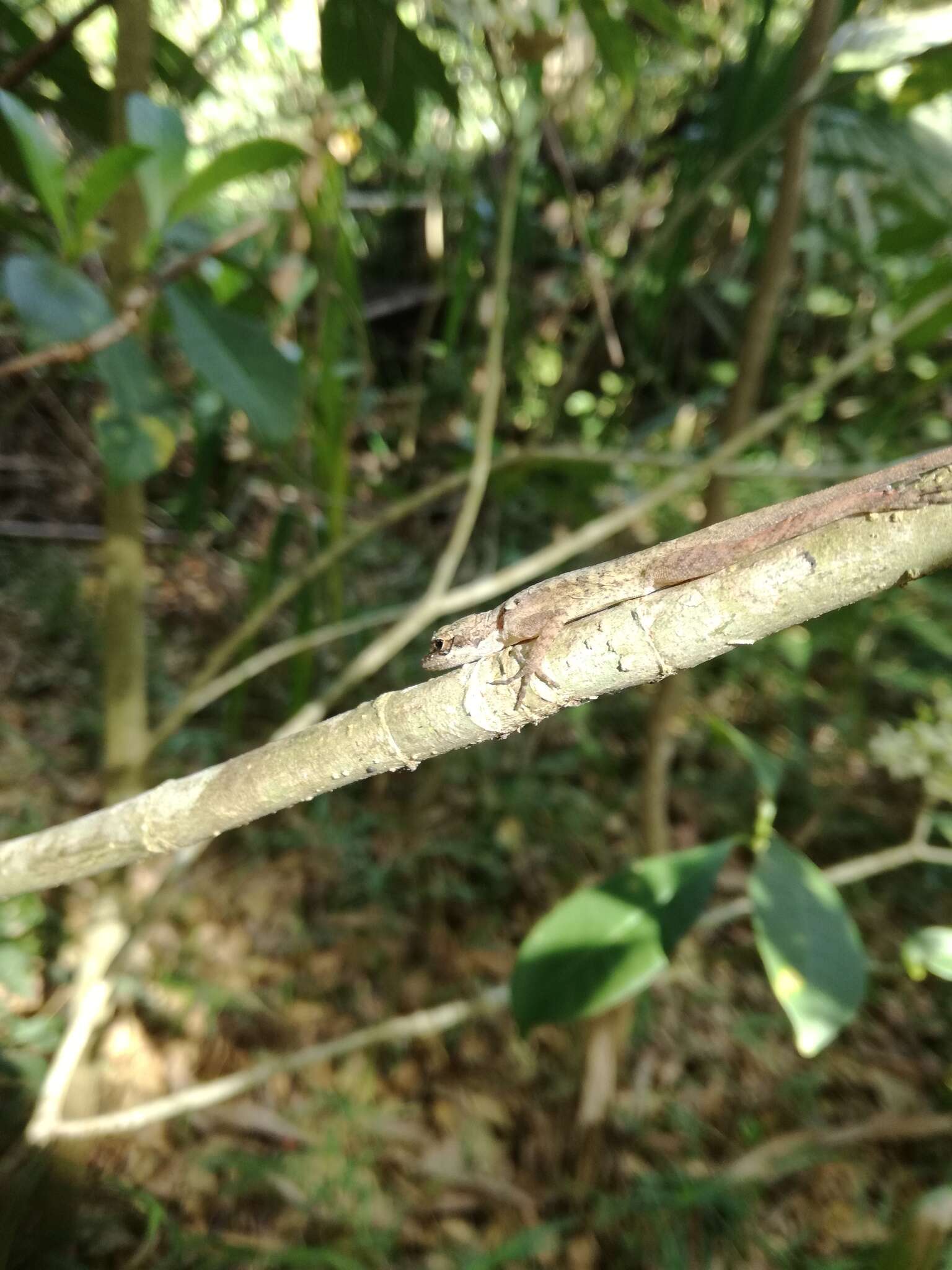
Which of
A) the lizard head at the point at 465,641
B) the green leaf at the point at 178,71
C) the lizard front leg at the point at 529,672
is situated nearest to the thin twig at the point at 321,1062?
the lizard head at the point at 465,641

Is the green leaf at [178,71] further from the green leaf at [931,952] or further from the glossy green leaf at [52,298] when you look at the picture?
the green leaf at [931,952]

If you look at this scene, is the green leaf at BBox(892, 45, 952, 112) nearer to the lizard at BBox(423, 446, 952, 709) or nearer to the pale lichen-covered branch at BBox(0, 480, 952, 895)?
the lizard at BBox(423, 446, 952, 709)

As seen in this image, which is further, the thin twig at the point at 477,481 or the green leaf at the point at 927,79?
the thin twig at the point at 477,481

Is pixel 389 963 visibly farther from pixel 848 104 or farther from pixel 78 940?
pixel 848 104

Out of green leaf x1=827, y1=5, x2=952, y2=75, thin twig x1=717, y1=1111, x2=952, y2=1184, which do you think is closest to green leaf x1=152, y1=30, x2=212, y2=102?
green leaf x1=827, y1=5, x2=952, y2=75

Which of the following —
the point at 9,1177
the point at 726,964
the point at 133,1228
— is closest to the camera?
the point at 9,1177

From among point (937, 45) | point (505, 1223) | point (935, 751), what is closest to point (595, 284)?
point (937, 45)
